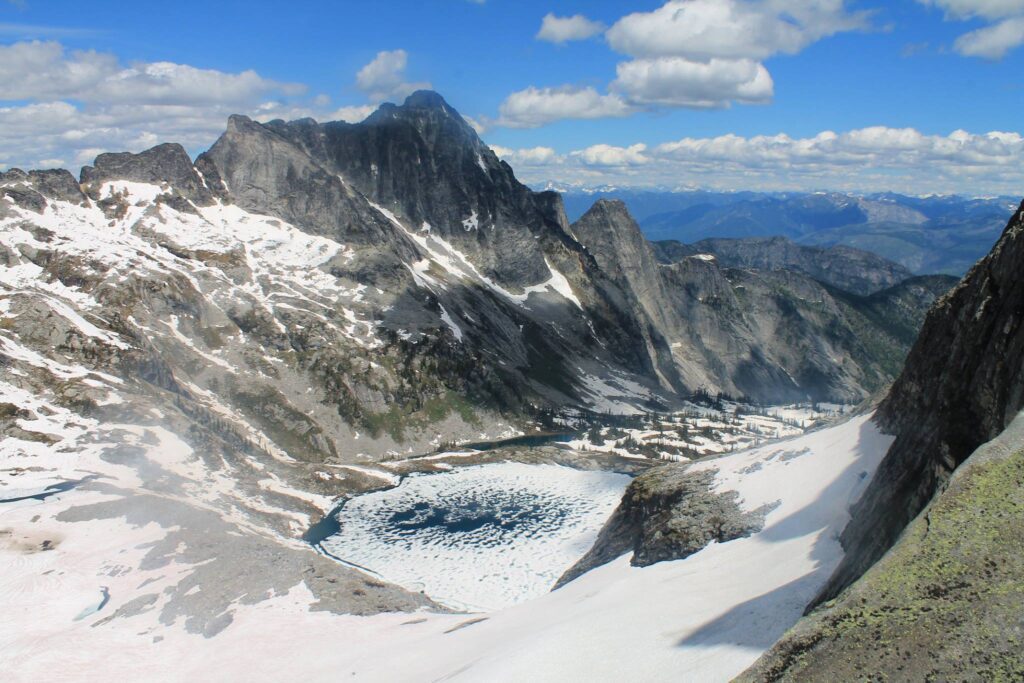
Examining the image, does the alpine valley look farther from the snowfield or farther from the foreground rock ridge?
the snowfield

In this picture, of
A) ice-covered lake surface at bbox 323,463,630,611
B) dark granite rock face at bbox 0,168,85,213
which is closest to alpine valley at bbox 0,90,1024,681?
ice-covered lake surface at bbox 323,463,630,611

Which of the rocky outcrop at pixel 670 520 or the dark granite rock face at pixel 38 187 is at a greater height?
the dark granite rock face at pixel 38 187

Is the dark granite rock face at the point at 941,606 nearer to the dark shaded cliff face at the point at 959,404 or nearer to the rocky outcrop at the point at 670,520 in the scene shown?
the dark shaded cliff face at the point at 959,404

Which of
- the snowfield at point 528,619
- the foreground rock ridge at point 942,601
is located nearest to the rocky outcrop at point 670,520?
the snowfield at point 528,619

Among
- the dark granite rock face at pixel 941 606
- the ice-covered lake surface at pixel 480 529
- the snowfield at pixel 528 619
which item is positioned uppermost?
the dark granite rock face at pixel 941 606

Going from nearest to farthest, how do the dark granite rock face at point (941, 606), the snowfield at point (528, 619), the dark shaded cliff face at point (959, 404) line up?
the dark granite rock face at point (941, 606) < the dark shaded cliff face at point (959, 404) < the snowfield at point (528, 619)

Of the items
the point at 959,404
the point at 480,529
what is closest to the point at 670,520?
the point at 959,404
